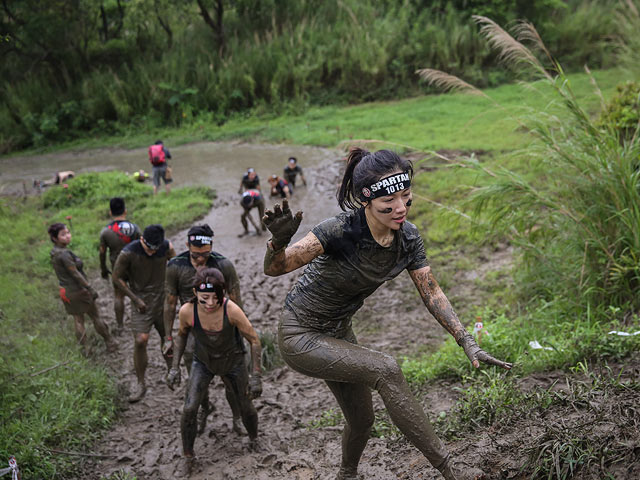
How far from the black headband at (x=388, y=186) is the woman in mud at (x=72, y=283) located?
4875 millimetres

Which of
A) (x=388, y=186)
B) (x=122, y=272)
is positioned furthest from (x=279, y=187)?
(x=388, y=186)

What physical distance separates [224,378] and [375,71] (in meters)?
17.6

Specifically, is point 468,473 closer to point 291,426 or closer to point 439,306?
point 439,306

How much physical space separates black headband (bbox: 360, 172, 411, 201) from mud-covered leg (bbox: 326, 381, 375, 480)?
1276 mm

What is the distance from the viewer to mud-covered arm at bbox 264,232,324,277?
10.4 feet

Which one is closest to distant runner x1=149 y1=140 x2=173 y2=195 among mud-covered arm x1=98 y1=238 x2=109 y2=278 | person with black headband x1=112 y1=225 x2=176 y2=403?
mud-covered arm x1=98 y1=238 x2=109 y2=278

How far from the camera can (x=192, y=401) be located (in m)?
5.14

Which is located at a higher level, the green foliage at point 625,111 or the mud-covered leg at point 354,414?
the green foliage at point 625,111

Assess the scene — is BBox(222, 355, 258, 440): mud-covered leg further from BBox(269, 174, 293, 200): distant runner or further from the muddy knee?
BBox(269, 174, 293, 200): distant runner

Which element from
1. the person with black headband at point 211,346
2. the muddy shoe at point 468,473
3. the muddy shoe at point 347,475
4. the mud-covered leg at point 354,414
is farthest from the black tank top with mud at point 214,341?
the muddy shoe at point 468,473

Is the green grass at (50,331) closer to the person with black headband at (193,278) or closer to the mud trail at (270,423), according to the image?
the mud trail at (270,423)

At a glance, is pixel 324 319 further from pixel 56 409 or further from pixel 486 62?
pixel 486 62

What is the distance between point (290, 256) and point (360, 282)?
Answer: 50cm

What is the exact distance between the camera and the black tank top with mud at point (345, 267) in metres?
3.44
